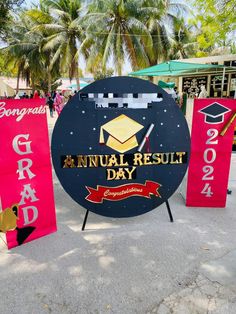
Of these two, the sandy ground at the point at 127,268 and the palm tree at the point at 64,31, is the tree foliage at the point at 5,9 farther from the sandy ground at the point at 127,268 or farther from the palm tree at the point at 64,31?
A: the palm tree at the point at 64,31

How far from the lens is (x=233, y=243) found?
9.97 ft

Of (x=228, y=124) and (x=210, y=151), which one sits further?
(x=210, y=151)

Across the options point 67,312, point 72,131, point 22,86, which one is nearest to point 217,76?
point 72,131

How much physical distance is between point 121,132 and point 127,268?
1.44 meters

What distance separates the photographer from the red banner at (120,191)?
3229 millimetres

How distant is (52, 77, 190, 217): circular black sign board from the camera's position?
9.78 feet

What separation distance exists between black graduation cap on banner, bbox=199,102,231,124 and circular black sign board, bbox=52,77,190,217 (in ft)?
1.83

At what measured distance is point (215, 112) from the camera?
11.7 ft

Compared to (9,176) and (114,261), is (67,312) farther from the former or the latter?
(9,176)

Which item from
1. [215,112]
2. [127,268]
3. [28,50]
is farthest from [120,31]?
[127,268]

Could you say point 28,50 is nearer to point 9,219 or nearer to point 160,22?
point 160,22

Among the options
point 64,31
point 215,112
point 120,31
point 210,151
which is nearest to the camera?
point 215,112

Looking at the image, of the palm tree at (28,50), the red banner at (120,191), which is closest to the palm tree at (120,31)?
the palm tree at (28,50)

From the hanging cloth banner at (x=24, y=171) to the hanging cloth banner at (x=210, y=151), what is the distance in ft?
6.49
